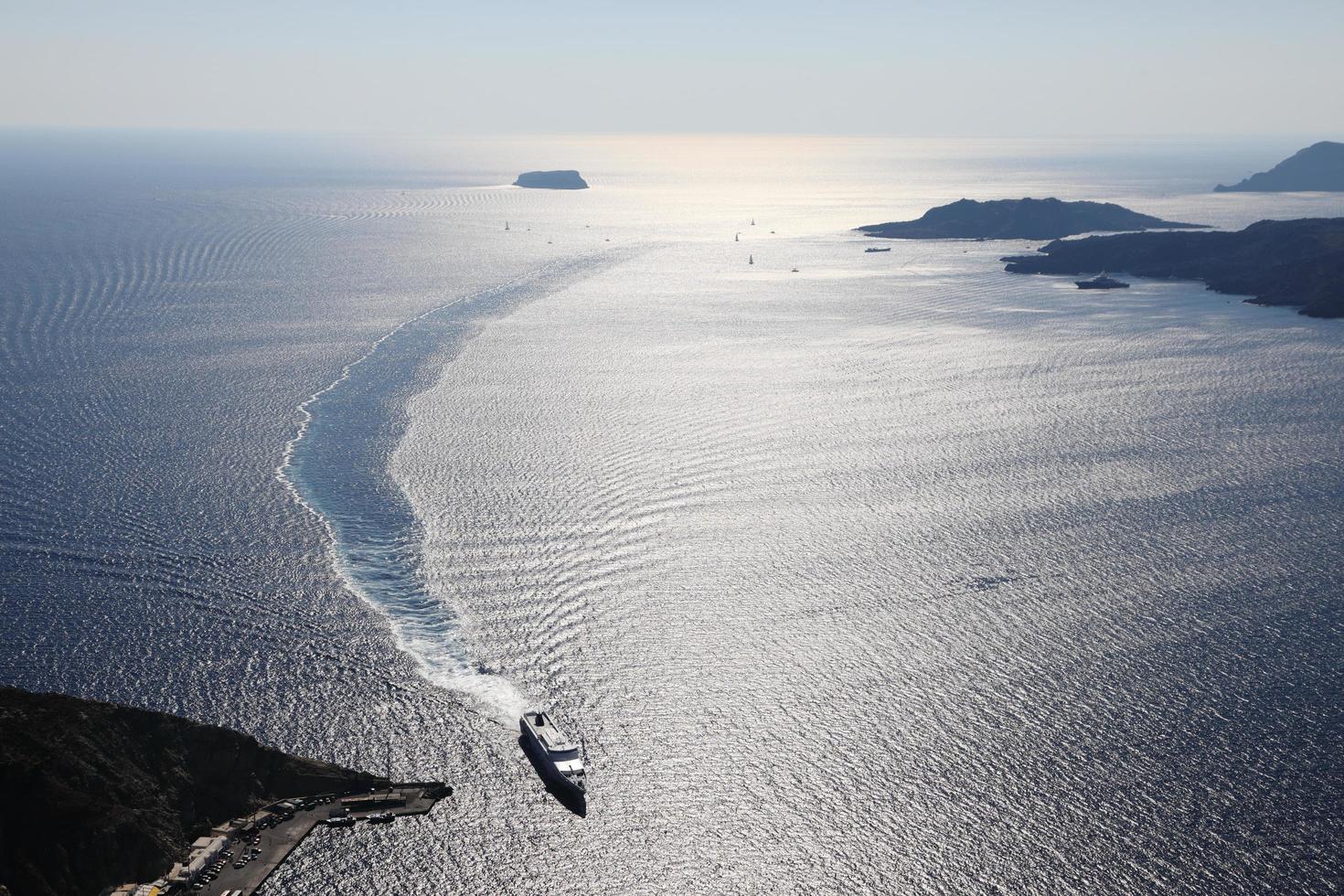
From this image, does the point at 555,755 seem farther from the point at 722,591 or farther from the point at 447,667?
the point at 722,591

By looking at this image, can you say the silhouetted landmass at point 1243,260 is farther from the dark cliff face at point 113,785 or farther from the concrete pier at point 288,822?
the dark cliff face at point 113,785

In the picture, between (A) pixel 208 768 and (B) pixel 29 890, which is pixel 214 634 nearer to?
(A) pixel 208 768

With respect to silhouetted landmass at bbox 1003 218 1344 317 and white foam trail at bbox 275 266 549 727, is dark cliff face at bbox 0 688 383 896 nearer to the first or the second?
white foam trail at bbox 275 266 549 727

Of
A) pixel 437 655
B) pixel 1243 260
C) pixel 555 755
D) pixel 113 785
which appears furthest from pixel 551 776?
pixel 1243 260

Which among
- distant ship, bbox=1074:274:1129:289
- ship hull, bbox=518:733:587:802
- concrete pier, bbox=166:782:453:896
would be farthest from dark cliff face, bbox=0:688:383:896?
distant ship, bbox=1074:274:1129:289

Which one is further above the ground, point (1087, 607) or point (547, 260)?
point (547, 260)

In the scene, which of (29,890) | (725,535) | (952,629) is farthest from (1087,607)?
(29,890)
